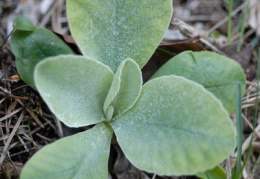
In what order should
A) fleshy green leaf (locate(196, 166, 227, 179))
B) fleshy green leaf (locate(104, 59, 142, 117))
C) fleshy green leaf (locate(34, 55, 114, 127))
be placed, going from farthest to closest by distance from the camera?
fleshy green leaf (locate(196, 166, 227, 179)), fleshy green leaf (locate(104, 59, 142, 117)), fleshy green leaf (locate(34, 55, 114, 127))

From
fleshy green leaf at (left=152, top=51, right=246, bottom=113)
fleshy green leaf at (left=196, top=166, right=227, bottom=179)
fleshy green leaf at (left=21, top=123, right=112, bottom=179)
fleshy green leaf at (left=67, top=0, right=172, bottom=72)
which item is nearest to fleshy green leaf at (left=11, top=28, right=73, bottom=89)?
fleshy green leaf at (left=67, top=0, right=172, bottom=72)

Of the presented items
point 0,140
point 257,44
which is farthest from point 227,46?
point 0,140

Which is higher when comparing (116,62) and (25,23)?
(25,23)

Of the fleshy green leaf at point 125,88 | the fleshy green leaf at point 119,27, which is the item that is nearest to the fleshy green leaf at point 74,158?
the fleshy green leaf at point 125,88

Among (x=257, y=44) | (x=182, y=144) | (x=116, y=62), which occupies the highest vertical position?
(x=116, y=62)

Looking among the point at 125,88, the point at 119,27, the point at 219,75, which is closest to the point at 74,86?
the point at 125,88

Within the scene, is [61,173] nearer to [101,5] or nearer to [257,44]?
[101,5]

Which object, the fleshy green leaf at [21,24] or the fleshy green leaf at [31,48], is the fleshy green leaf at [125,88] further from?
the fleshy green leaf at [21,24]

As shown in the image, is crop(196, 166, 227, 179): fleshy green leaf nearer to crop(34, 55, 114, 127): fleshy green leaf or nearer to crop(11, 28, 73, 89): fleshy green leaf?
crop(34, 55, 114, 127): fleshy green leaf
